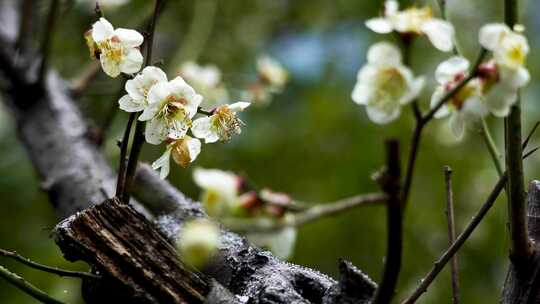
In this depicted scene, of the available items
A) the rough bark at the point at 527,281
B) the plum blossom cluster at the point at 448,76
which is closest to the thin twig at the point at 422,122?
the plum blossom cluster at the point at 448,76

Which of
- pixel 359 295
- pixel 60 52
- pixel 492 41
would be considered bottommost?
pixel 359 295

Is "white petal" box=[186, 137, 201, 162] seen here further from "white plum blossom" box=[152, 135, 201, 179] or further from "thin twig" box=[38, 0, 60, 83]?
"thin twig" box=[38, 0, 60, 83]

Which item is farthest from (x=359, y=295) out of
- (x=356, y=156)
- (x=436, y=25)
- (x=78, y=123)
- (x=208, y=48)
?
(x=208, y=48)

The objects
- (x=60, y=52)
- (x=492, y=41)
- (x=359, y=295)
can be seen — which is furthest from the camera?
(x=60, y=52)

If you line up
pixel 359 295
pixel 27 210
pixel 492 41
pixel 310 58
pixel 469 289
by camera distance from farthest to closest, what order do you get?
pixel 310 58, pixel 27 210, pixel 469 289, pixel 359 295, pixel 492 41

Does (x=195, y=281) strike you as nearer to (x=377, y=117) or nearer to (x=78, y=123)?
(x=377, y=117)

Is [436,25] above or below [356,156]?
below

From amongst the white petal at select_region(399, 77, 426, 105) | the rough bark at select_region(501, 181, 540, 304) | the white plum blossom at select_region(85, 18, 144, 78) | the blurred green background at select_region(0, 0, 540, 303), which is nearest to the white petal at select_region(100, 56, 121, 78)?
the white plum blossom at select_region(85, 18, 144, 78)

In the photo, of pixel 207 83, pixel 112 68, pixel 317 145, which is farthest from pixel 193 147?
pixel 317 145
